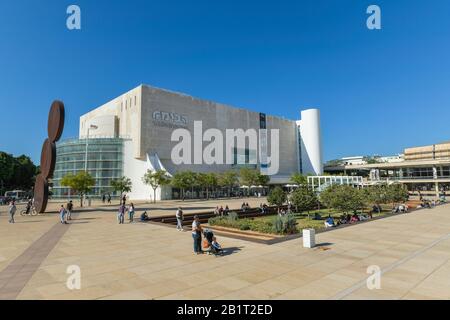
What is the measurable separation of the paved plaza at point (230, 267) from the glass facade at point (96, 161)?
154ft

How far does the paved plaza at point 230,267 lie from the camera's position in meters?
6.45

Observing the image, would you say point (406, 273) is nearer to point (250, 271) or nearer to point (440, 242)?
point (250, 271)

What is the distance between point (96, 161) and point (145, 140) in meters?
11.5

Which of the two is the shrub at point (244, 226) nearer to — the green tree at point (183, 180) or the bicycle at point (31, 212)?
the bicycle at point (31, 212)

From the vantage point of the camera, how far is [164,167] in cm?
5941

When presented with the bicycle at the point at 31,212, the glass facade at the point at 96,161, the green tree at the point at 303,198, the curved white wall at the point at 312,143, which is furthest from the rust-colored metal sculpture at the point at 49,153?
the curved white wall at the point at 312,143

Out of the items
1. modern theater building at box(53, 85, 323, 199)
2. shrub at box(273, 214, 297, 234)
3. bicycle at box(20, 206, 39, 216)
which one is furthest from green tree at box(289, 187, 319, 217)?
modern theater building at box(53, 85, 323, 199)

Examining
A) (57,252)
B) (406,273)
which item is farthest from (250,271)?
(57,252)

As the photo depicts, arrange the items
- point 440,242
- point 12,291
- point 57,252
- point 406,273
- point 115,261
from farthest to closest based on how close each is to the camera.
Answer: point 440,242 → point 57,252 → point 115,261 → point 406,273 → point 12,291

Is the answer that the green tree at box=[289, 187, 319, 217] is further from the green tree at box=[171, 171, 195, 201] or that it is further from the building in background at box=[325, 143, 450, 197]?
the building in background at box=[325, 143, 450, 197]

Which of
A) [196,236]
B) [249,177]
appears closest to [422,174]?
[249,177]

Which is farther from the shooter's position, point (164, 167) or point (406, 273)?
point (164, 167)
